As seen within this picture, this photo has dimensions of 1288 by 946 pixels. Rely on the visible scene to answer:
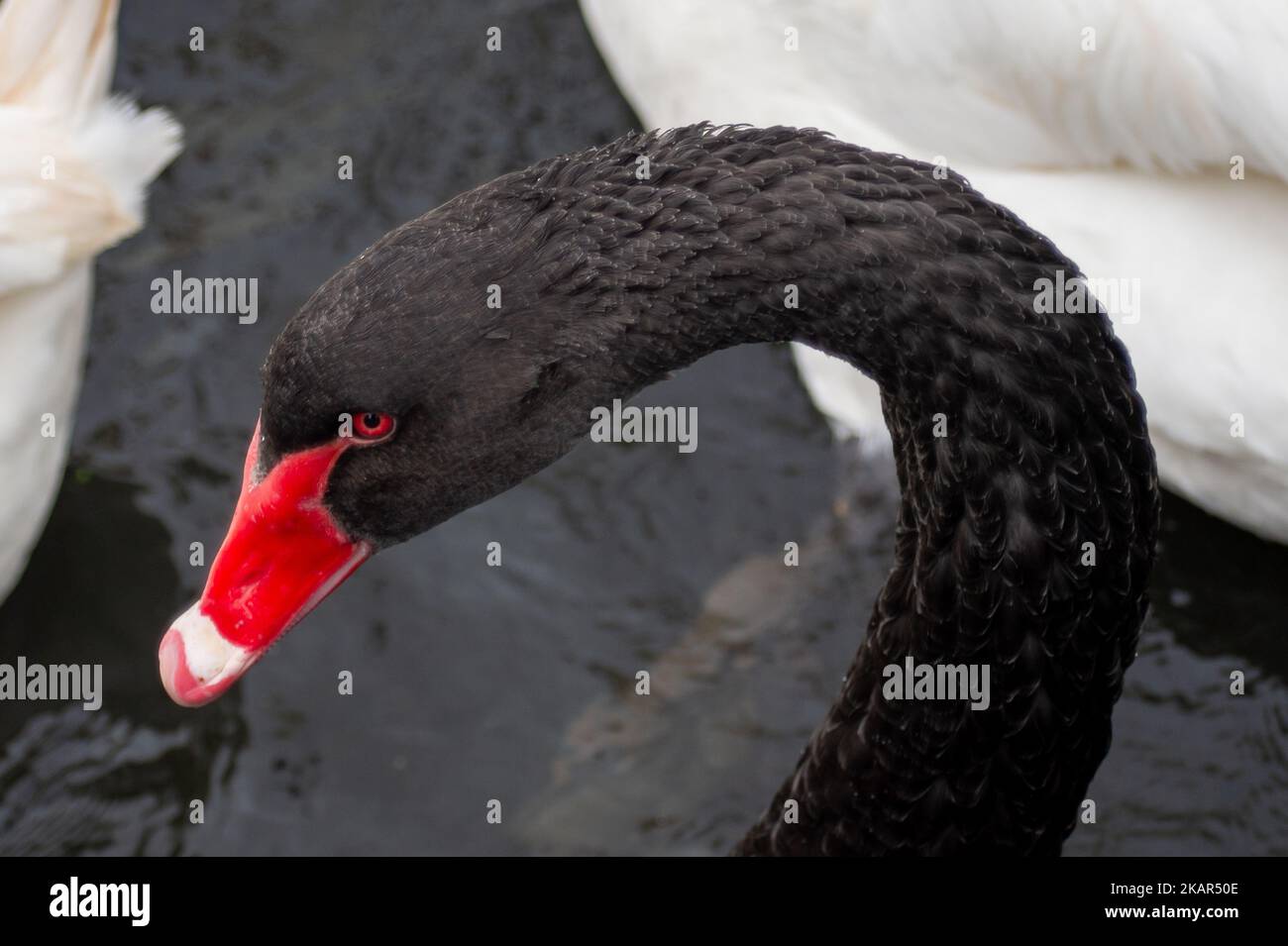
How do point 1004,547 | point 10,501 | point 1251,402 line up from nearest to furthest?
1. point 1004,547
2. point 1251,402
3. point 10,501

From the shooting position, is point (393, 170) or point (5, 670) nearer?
point (5, 670)

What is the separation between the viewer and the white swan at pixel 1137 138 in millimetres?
3365

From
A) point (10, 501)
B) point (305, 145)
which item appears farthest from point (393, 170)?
point (10, 501)

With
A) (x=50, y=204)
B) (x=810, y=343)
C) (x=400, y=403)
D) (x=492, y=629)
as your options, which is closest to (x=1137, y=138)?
(x=810, y=343)

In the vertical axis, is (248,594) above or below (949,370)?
below

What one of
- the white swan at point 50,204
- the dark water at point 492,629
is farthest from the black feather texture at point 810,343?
the dark water at point 492,629

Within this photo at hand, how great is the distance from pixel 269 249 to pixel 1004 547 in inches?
125

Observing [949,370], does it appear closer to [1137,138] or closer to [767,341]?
[767,341]

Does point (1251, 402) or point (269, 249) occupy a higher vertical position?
point (269, 249)

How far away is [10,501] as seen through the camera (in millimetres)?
3820

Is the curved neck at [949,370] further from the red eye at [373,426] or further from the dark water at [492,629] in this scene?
the dark water at [492,629]

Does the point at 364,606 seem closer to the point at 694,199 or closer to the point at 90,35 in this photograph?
the point at 90,35

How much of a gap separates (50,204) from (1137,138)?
2509 millimetres

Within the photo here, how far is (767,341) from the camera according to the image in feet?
7.93
